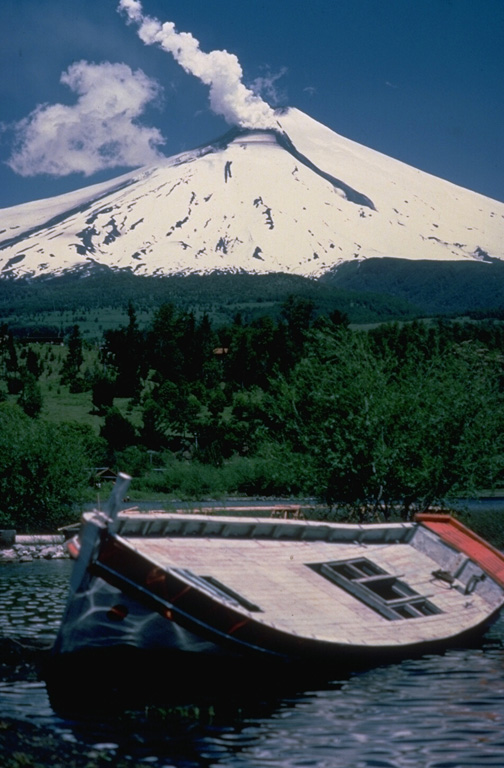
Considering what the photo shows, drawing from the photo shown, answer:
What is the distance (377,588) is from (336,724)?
18.3 ft

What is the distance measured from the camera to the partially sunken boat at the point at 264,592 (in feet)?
55.2

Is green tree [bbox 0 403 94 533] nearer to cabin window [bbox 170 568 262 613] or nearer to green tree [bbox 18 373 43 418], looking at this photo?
cabin window [bbox 170 568 262 613]

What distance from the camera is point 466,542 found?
2475 centimetres

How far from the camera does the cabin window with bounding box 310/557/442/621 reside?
20.1 meters

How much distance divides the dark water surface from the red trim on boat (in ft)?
13.9

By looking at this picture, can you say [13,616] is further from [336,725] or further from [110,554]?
[336,725]

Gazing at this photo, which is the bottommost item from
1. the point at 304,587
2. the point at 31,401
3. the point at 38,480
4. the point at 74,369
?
the point at 38,480

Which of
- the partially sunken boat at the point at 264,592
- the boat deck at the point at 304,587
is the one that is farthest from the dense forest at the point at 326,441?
the boat deck at the point at 304,587

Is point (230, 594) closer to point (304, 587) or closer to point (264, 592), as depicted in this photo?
point (264, 592)

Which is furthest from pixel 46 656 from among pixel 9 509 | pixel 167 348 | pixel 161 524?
pixel 167 348

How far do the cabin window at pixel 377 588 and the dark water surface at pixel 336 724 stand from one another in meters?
1.04

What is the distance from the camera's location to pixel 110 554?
55.2ft

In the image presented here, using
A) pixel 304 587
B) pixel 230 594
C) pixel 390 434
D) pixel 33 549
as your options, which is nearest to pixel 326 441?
pixel 390 434

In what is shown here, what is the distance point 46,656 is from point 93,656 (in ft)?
11.8
